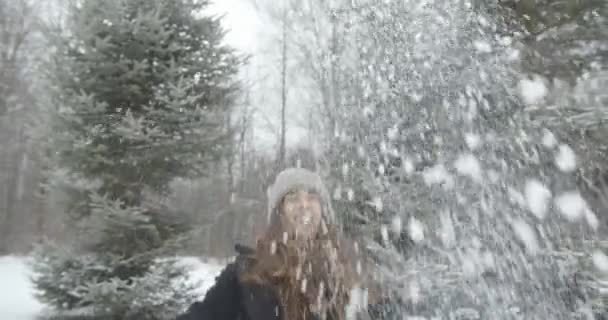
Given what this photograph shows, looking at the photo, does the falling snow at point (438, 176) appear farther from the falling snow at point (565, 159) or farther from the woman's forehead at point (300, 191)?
the woman's forehead at point (300, 191)

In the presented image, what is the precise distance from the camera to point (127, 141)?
607 cm

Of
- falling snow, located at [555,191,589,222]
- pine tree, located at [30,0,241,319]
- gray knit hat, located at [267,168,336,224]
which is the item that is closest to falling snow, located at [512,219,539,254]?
falling snow, located at [555,191,589,222]

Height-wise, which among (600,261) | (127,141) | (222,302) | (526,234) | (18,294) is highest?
(127,141)

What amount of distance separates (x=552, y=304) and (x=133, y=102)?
208 inches

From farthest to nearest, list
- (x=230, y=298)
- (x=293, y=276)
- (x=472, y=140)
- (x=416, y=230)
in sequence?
(x=416, y=230)
(x=472, y=140)
(x=230, y=298)
(x=293, y=276)

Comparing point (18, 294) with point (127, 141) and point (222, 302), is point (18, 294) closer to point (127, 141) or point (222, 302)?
point (127, 141)

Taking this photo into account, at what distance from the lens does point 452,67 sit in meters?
4.38

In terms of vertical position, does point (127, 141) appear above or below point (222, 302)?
above

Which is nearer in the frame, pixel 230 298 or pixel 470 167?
pixel 230 298

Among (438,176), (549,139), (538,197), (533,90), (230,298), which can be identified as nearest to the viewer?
(230,298)

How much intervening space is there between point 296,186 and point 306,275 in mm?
337

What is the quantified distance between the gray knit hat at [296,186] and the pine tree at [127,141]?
4158 millimetres

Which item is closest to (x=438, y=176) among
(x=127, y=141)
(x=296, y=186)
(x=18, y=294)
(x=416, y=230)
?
(x=416, y=230)

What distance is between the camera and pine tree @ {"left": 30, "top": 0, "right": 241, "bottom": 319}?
19.1 ft
